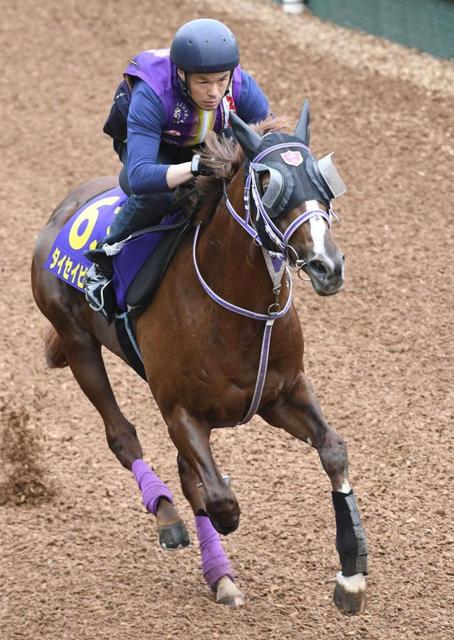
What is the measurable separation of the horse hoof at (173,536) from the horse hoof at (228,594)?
0.31 meters

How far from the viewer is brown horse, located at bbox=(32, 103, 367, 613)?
4.48 m

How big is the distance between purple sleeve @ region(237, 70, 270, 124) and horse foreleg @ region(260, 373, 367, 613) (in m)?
1.24

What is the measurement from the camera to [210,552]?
19.8 ft

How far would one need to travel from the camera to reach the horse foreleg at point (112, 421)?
19.7 ft

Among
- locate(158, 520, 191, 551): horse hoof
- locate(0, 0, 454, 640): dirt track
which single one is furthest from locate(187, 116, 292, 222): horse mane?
locate(0, 0, 454, 640): dirt track

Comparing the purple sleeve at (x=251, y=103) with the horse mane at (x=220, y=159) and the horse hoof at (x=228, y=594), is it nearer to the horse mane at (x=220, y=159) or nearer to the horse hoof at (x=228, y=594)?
the horse mane at (x=220, y=159)

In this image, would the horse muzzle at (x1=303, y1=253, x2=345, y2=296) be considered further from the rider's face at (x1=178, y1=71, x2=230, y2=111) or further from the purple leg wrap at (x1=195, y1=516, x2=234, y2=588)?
the purple leg wrap at (x1=195, y1=516, x2=234, y2=588)

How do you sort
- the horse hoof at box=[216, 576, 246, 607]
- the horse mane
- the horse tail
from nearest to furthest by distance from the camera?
1. the horse mane
2. the horse hoof at box=[216, 576, 246, 607]
3. the horse tail

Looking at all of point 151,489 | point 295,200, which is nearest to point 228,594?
point 151,489

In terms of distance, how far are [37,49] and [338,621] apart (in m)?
10.9

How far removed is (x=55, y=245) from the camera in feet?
21.5

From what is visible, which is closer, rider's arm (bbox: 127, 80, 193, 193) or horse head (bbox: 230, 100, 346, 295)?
horse head (bbox: 230, 100, 346, 295)

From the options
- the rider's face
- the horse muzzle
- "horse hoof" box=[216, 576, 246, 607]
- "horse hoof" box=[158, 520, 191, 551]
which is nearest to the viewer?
the horse muzzle

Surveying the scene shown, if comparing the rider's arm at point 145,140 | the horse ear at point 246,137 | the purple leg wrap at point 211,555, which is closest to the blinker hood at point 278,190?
the horse ear at point 246,137
